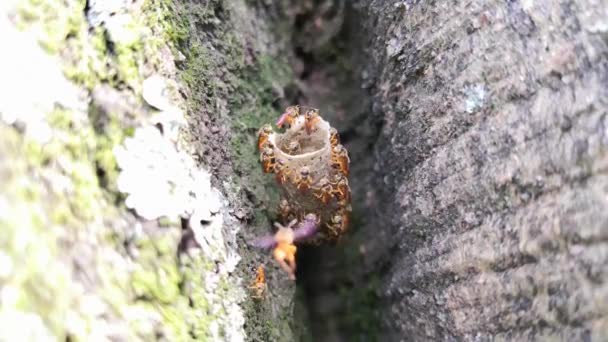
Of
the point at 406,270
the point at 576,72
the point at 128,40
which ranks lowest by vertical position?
the point at 406,270

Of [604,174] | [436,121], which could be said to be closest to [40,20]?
[436,121]

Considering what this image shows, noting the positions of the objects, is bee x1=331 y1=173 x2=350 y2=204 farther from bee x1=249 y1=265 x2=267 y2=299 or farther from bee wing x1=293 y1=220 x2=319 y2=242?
bee x1=249 y1=265 x2=267 y2=299

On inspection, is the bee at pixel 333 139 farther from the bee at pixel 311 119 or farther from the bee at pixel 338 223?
the bee at pixel 338 223

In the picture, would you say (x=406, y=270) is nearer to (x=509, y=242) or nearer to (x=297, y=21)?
(x=509, y=242)

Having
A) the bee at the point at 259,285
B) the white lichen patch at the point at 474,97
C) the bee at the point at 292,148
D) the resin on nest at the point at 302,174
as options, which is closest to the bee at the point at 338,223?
the resin on nest at the point at 302,174

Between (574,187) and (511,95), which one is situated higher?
(511,95)

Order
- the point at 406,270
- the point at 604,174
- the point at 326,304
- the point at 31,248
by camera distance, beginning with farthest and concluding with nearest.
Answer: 1. the point at 326,304
2. the point at 406,270
3. the point at 604,174
4. the point at 31,248

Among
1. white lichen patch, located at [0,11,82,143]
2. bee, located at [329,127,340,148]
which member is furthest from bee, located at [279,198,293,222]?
white lichen patch, located at [0,11,82,143]
